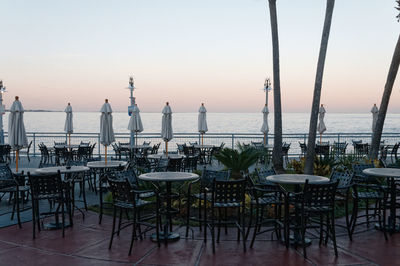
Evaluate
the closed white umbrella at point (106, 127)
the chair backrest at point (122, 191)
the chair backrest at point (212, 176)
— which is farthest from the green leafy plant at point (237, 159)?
the chair backrest at point (122, 191)

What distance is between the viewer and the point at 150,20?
16.7 m

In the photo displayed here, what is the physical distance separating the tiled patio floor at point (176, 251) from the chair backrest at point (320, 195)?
2.08 feet

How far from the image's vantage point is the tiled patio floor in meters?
4.78

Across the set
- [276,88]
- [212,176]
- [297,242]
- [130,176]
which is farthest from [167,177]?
[276,88]

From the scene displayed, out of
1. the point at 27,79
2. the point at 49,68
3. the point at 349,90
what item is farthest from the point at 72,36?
the point at 349,90

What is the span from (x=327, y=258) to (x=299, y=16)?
1059 centimetres

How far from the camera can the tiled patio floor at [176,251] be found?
4.78 m

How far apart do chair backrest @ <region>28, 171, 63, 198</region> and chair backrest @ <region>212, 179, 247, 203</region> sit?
7.73 feet

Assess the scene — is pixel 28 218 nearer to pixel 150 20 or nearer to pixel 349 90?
pixel 150 20

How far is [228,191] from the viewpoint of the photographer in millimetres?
5395

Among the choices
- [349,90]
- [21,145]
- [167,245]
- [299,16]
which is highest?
[299,16]

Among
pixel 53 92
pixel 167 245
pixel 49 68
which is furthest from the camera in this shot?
pixel 53 92

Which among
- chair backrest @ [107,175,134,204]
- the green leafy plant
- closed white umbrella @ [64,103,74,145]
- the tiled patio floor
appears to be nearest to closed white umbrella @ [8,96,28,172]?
the tiled patio floor

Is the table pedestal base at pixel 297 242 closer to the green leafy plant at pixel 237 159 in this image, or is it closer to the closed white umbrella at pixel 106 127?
the green leafy plant at pixel 237 159
